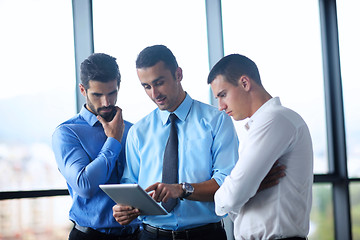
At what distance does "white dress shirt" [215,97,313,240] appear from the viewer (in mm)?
1654

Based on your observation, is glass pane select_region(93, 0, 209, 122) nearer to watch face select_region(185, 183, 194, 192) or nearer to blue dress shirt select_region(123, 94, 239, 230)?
blue dress shirt select_region(123, 94, 239, 230)

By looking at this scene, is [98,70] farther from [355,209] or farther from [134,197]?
[355,209]

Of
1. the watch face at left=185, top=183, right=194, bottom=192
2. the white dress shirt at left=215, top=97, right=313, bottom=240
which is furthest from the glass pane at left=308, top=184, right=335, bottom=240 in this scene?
the white dress shirt at left=215, top=97, right=313, bottom=240

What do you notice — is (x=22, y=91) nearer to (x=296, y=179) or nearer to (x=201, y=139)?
(x=201, y=139)

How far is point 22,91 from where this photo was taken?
3.42 m

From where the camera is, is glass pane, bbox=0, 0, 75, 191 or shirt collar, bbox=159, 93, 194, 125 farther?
glass pane, bbox=0, 0, 75, 191

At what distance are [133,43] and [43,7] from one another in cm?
82

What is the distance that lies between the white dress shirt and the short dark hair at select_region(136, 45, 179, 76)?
2.53ft

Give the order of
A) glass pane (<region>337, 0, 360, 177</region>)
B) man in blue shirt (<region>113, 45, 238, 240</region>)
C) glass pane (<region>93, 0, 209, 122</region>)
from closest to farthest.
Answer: man in blue shirt (<region>113, 45, 238, 240</region>)
glass pane (<region>93, 0, 209, 122</region>)
glass pane (<region>337, 0, 360, 177</region>)

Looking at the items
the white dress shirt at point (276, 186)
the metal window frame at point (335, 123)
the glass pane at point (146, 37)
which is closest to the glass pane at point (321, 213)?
the metal window frame at point (335, 123)

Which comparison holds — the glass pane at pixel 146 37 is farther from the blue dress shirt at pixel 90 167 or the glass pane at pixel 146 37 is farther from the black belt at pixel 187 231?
the black belt at pixel 187 231

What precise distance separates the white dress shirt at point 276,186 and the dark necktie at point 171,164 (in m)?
0.45

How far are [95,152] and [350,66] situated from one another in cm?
326

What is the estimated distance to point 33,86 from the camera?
347 centimetres
